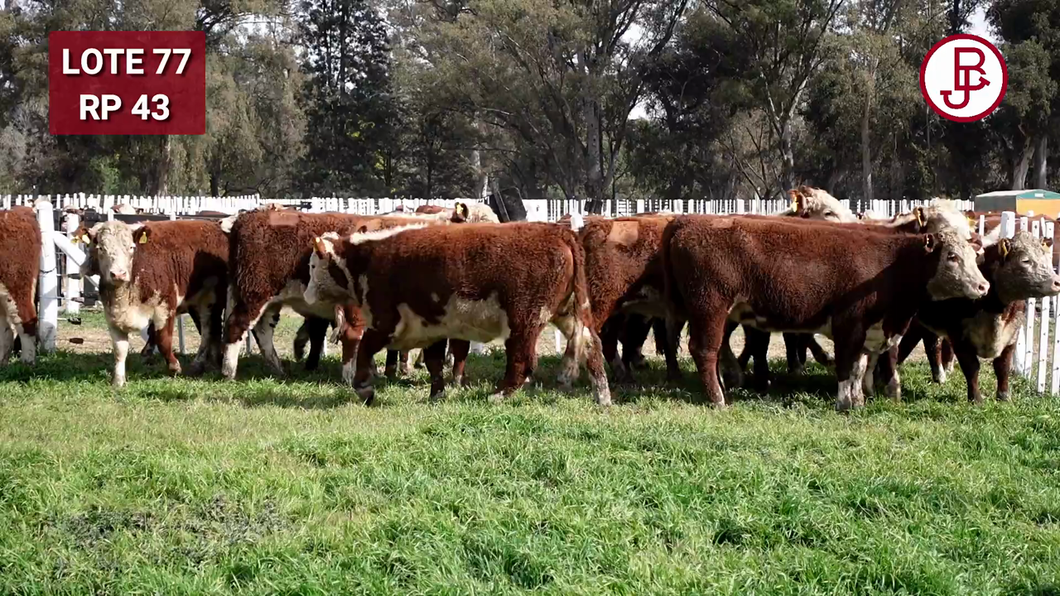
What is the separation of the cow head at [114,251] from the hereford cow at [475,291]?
258 centimetres

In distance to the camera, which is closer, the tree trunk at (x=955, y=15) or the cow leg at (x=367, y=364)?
the cow leg at (x=367, y=364)

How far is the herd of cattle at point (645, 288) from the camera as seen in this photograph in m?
9.26

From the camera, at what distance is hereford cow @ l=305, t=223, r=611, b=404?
9172 millimetres

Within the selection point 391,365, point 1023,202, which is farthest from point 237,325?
point 1023,202

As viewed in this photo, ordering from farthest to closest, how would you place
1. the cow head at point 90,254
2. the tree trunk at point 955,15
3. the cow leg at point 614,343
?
the tree trunk at point 955,15 < the cow leg at point 614,343 < the cow head at point 90,254

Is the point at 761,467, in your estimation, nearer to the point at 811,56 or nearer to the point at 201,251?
the point at 201,251

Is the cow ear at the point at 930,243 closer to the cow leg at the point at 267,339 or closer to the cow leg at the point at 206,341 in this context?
the cow leg at the point at 267,339

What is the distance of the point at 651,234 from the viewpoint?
34.5 feet

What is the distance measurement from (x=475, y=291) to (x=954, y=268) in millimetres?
4093

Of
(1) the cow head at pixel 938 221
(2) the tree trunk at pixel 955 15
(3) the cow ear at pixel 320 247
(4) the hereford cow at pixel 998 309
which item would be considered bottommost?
(4) the hereford cow at pixel 998 309

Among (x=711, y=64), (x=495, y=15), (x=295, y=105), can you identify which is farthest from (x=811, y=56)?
(x=295, y=105)

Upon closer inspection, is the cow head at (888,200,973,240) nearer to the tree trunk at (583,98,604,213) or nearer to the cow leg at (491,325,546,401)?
the cow leg at (491,325,546,401)

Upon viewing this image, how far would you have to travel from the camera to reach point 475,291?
9.21 metres

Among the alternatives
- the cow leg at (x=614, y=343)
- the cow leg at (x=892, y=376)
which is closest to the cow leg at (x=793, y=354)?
the cow leg at (x=892, y=376)
